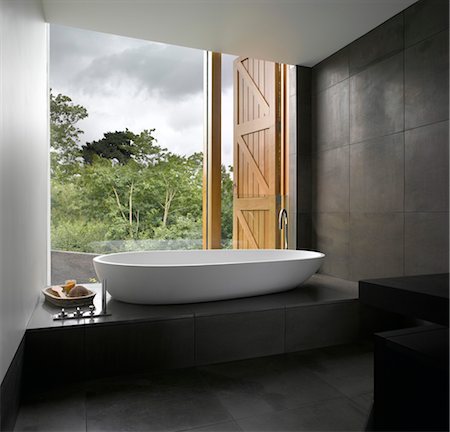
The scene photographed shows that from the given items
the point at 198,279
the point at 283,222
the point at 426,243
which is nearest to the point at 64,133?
the point at 198,279

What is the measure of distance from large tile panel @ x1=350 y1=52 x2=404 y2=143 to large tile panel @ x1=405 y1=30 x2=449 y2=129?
9cm

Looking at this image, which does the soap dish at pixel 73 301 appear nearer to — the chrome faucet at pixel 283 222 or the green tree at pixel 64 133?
the green tree at pixel 64 133

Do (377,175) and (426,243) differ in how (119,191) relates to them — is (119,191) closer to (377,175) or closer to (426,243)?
(377,175)

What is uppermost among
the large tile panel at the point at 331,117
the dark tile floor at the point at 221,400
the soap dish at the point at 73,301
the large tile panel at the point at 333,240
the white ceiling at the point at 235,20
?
the white ceiling at the point at 235,20

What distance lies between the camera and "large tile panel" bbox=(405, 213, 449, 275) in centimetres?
287

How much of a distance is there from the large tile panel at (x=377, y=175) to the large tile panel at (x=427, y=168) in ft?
0.27

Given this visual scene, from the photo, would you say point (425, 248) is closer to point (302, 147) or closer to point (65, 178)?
point (302, 147)

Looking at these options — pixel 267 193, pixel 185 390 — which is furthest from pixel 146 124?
pixel 185 390

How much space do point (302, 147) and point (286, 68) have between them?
97 centimetres

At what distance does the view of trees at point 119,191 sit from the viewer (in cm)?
384

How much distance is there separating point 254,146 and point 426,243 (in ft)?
7.22

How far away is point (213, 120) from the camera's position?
440cm

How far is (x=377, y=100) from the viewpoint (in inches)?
136

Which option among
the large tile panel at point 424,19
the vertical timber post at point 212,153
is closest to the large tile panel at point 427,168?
the large tile panel at point 424,19
